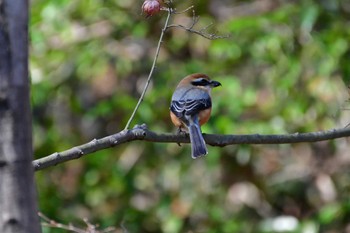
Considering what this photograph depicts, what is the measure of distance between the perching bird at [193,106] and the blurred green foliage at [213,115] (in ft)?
1.75

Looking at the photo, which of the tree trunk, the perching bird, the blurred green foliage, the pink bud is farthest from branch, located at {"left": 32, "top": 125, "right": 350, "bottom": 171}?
the blurred green foliage

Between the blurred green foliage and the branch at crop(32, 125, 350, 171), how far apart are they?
81.2 inches

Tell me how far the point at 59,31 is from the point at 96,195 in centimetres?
172

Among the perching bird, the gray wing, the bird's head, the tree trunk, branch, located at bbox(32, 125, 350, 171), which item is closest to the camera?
the tree trunk

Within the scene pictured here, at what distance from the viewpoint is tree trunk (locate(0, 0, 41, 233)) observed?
2033mm

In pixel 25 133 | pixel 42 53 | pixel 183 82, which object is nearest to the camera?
pixel 25 133

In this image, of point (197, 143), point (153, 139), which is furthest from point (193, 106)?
point (153, 139)

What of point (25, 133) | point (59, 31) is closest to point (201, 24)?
point (59, 31)

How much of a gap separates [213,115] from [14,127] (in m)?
4.47

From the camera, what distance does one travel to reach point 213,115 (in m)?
6.45

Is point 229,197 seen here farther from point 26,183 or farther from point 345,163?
point 26,183

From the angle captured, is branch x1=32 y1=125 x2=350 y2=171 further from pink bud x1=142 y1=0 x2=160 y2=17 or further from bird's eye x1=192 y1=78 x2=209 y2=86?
bird's eye x1=192 y1=78 x2=209 y2=86

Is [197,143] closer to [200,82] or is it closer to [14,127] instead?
[200,82]

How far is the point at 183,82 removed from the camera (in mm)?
5910
